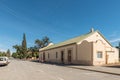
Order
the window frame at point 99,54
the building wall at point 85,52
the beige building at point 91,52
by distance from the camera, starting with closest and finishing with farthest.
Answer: the beige building at point 91,52 → the building wall at point 85,52 → the window frame at point 99,54

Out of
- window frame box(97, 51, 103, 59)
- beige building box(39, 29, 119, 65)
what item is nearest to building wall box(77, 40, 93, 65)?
beige building box(39, 29, 119, 65)

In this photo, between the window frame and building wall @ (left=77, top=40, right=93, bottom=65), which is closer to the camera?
building wall @ (left=77, top=40, right=93, bottom=65)

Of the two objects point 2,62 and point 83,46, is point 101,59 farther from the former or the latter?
point 2,62

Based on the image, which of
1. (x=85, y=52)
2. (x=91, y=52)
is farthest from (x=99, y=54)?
(x=85, y=52)

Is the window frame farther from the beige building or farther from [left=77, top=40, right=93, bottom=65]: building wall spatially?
[left=77, top=40, right=93, bottom=65]: building wall

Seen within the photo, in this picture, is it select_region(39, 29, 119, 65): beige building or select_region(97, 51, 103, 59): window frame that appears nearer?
select_region(39, 29, 119, 65): beige building

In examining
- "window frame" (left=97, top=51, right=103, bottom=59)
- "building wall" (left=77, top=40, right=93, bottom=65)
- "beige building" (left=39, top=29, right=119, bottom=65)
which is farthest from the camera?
"window frame" (left=97, top=51, right=103, bottom=59)

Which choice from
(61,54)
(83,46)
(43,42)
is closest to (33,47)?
(43,42)

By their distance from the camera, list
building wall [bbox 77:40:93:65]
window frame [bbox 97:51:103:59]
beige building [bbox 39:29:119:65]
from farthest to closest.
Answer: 1. window frame [bbox 97:51:103:59]
2. building wall [bbox 77:40:93:65]
3. beige building [bbox 39:29:119:65]

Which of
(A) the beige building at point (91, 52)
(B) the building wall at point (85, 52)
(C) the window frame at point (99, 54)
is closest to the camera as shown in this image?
(A) the beige building at point (91, 52)

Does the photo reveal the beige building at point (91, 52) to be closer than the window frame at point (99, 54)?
Yes

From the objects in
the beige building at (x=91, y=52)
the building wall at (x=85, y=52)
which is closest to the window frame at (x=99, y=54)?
the beige building at (x=91, y=52)

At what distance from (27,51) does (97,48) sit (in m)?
85.1

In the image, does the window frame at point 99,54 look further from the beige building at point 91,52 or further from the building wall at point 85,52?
the building wall at point 85,52
